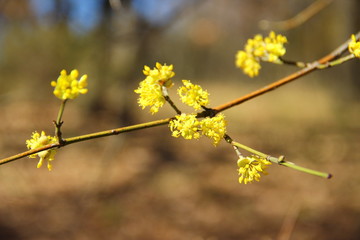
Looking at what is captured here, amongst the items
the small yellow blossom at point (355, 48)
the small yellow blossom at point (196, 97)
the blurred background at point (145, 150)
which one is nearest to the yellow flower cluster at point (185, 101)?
the small yellow blossom at point (196, 97)

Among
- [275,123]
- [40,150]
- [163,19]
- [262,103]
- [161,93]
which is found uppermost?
[262,103]

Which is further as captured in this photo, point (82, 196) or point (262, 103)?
point (262, 103)

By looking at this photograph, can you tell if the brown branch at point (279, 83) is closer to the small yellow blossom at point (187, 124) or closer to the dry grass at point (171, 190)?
the small yellow blossom at point (187, 124)

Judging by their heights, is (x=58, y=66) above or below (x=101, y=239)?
above

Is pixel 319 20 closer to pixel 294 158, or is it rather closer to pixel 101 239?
pixel 294 158

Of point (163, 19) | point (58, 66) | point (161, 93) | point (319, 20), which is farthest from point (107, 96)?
point (161, 93)

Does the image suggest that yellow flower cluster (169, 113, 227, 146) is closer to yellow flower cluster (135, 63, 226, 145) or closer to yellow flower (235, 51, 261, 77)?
yellow flower cluster (135, 63, 226, 145)

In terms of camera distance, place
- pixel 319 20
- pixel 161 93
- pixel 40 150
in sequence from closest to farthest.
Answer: pixel 40 150 < pixel 161 93 < pixel 319 20

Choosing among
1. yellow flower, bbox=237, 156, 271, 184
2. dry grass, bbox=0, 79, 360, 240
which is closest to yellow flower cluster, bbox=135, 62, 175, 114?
yellow flower, bbox=237, 156, 271, 184

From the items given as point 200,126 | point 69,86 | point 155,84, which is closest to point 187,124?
point 200,126
